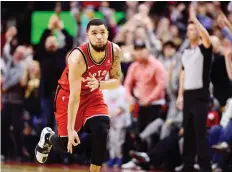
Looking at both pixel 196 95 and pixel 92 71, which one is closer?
pixel 92 71

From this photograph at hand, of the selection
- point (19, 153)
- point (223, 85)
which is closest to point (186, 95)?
point (223, 85)

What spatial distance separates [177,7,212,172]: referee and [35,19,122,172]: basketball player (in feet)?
6.06

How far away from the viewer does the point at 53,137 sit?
7582mm

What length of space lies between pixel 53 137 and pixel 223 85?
12.3 feet

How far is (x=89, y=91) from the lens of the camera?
7152 millimetres

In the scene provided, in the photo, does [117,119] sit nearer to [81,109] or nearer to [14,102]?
[14,102]

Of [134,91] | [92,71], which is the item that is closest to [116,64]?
[92,71]

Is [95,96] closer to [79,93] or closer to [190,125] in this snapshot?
[79,93]

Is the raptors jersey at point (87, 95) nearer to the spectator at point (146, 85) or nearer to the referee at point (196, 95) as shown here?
the referee at point (196, 95)

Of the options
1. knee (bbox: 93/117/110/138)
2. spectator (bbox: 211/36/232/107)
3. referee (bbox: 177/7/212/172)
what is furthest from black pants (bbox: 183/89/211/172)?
knee (bbox: 93/117/110/138)

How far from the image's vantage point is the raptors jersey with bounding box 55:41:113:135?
690cm

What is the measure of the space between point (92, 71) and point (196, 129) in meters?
2.36

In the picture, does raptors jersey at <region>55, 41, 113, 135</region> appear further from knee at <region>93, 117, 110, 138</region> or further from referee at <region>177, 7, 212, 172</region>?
referee at <region>177, 7, 212, 172</region>

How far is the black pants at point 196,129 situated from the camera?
861 centimetres
